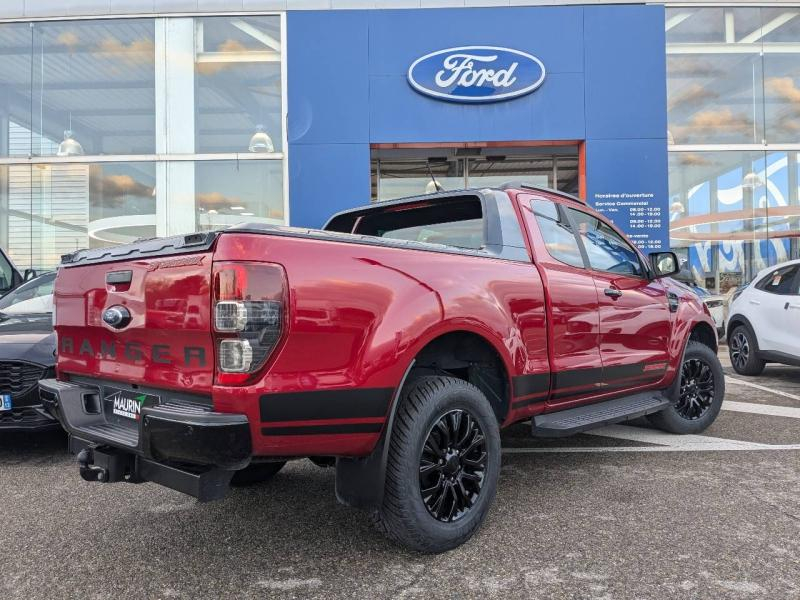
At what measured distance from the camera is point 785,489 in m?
3.55

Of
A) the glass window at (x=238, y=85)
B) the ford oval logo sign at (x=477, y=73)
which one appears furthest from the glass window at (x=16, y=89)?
the ford oval logo sign at (x=477, y=73)

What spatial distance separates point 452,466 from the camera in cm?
279

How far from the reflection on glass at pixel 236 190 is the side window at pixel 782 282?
331 inches

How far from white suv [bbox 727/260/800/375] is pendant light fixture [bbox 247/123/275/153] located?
8672 mm

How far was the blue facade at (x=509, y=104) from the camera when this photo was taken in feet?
38.3

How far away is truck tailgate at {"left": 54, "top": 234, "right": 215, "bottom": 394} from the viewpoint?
7.53 feet

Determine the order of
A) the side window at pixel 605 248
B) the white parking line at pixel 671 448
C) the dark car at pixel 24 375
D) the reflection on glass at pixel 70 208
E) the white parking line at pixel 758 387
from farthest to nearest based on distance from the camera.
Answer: the reflection on glass at pixel 70 208 → the white parking line at pixel 758 387 → the white parking line at pixel 671 448 → the dark car at pixel 24 375 → the side window at pixel 605 248

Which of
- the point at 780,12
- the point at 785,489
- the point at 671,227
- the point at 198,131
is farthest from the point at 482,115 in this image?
the point at 785,489

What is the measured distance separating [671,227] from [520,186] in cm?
1028

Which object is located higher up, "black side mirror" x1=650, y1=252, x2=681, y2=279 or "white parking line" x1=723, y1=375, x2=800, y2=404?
"black side mirror" x1=650, y1=252, x2=681, y2=279

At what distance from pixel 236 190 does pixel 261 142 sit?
Answer: 3.53 feet

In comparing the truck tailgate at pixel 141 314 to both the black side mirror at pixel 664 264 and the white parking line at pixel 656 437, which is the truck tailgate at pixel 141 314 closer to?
the black side mirror at pixel 664 264

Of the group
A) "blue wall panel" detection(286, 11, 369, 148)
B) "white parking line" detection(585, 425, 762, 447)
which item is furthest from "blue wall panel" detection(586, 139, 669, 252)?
"white parking line" detection(585, 425, 762, 447)

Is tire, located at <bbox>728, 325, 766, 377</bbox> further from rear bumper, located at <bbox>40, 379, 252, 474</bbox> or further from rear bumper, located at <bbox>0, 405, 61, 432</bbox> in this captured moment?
rear bumper, located at <bbox>0, 405, 61, 432</bbox>
